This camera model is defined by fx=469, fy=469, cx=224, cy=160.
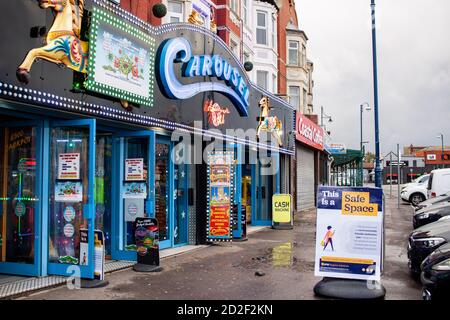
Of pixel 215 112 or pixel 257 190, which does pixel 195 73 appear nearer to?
pixel 215 112

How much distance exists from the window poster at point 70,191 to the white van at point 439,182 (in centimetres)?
1629

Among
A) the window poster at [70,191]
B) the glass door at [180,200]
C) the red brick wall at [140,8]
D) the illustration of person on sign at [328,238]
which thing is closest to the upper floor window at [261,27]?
the red brick wall at [140,8]

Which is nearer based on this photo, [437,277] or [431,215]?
[437,277]

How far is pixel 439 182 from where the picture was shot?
64.4 ft

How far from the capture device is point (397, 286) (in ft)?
24.7

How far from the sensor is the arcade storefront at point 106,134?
6938 mm

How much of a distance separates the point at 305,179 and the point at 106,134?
16.7 meters

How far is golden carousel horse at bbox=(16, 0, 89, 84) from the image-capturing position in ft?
21.7

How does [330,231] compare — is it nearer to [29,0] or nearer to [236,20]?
[29,0]

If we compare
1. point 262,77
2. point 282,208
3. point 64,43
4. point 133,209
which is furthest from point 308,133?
point 64,43

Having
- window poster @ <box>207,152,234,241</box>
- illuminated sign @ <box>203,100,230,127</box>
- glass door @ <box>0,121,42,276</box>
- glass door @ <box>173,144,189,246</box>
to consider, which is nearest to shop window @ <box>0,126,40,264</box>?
glass door @ <box>0,121,42,276</box>

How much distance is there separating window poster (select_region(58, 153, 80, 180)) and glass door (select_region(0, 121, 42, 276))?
0.32 meters

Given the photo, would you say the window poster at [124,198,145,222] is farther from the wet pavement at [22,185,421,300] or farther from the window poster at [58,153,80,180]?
the window poster at [58,153,80,180]
